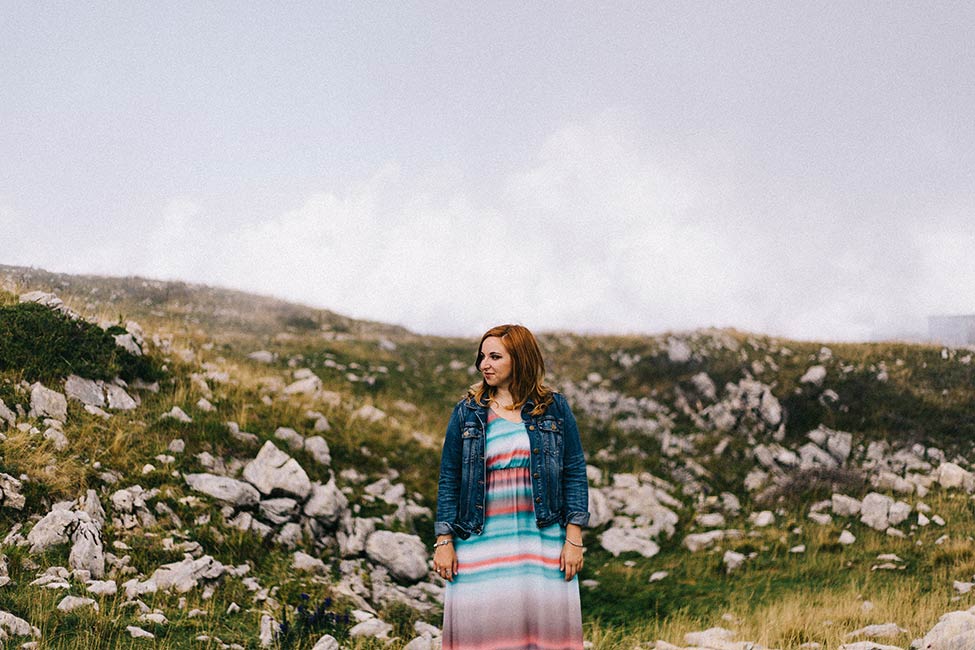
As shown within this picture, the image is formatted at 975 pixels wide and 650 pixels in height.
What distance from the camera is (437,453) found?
12.6 meters

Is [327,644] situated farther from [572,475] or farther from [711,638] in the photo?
[711,638]

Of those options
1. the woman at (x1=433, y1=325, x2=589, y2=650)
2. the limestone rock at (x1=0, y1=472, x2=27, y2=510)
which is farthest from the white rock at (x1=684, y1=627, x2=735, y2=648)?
the limestone rock at (x1=0, y1=472, x2=27, y2=510)

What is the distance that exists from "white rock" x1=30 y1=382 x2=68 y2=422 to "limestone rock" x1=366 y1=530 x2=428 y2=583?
4280mm

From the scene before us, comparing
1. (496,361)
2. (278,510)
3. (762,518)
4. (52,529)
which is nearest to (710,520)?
(762,518)

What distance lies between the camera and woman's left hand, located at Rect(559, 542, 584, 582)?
4297 mm

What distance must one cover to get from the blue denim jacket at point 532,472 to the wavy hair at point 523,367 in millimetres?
60

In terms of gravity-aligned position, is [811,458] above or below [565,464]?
below

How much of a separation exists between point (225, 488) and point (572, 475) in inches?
213

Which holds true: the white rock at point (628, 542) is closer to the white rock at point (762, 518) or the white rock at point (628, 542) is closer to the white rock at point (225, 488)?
the white rock at point (762, 518)

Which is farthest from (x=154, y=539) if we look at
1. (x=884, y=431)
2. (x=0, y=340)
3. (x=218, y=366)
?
(x=884, y=431)

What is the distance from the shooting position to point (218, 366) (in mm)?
12578

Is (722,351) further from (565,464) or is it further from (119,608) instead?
(119,608)

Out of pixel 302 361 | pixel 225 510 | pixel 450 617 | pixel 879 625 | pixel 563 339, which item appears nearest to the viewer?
pixel 450 617

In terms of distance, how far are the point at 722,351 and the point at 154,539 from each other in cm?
1566
